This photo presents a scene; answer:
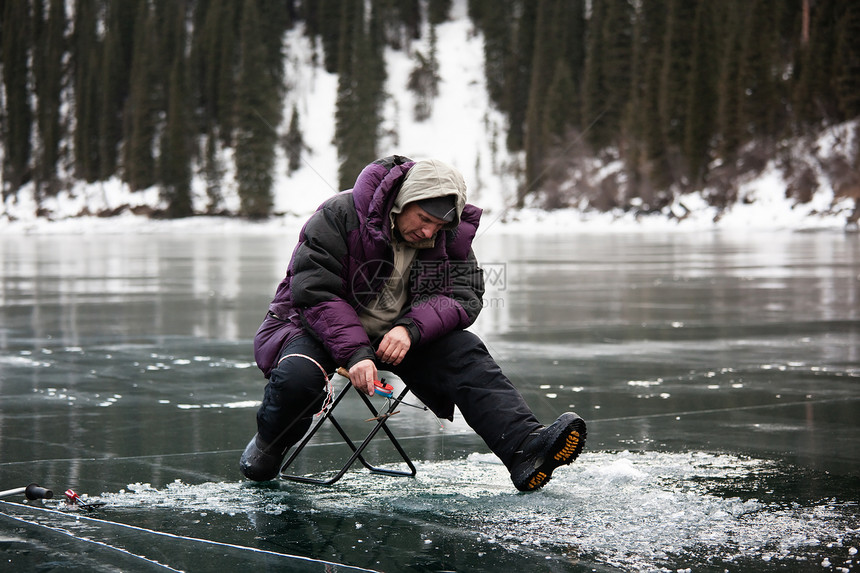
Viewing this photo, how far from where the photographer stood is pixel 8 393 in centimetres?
632

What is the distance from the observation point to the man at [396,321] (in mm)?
3873

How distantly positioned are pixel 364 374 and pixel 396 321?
1.21 feet

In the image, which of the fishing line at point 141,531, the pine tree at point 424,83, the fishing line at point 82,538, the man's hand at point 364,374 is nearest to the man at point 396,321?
the man's hand at point 364,374

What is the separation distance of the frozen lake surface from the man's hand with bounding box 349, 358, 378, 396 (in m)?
0.47

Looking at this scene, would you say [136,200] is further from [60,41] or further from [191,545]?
[191,545]

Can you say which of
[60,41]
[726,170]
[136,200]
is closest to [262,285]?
[726,170]

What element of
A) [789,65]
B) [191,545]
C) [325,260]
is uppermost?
[789,65]

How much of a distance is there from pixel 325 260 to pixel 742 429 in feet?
8.43

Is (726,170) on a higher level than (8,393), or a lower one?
higher

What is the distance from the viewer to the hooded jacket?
12.8 ft

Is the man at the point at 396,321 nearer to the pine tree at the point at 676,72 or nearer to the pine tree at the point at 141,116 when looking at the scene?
the pine tree at the point at 676,72

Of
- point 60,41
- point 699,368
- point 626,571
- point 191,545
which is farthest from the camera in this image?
point 60,41

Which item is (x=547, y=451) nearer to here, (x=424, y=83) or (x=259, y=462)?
(x=259, y=462)

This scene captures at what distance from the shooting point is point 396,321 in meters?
4.09
